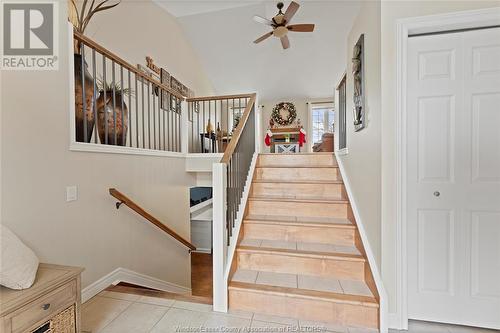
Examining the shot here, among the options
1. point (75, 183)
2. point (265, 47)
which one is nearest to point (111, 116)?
point (75, 183)

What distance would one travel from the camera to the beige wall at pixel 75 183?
1499mm

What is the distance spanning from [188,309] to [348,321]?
3.95 feet

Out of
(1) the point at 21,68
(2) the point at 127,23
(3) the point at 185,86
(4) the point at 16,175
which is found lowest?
(4) the point at 16,175

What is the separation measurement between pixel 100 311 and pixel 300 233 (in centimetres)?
180

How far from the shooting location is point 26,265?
1.19 metres

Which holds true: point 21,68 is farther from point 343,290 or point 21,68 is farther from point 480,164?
point 480,164

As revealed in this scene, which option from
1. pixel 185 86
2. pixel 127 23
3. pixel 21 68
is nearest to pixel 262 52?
pixel 185 86

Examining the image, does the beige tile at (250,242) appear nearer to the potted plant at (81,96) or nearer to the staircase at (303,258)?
the staircase at (303,258)

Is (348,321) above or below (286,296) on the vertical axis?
below

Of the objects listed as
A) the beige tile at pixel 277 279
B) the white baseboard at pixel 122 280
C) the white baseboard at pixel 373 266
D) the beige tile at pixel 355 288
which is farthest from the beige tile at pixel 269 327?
the white baseboard at pixel 122 280

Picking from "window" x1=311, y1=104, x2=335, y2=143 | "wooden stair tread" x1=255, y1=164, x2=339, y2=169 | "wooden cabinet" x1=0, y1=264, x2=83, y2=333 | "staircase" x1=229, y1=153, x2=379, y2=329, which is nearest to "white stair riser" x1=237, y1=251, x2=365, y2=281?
"staircase" x1=229, y1=153, x2=379, y2=329

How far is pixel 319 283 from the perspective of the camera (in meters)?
1.89

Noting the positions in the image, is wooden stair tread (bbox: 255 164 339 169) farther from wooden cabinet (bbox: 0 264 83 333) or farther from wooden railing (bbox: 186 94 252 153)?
wooden cabinet (bbox: 0 264 83 333)

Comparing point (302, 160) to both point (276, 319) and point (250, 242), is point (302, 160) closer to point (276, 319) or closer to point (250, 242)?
point (250, 242)
